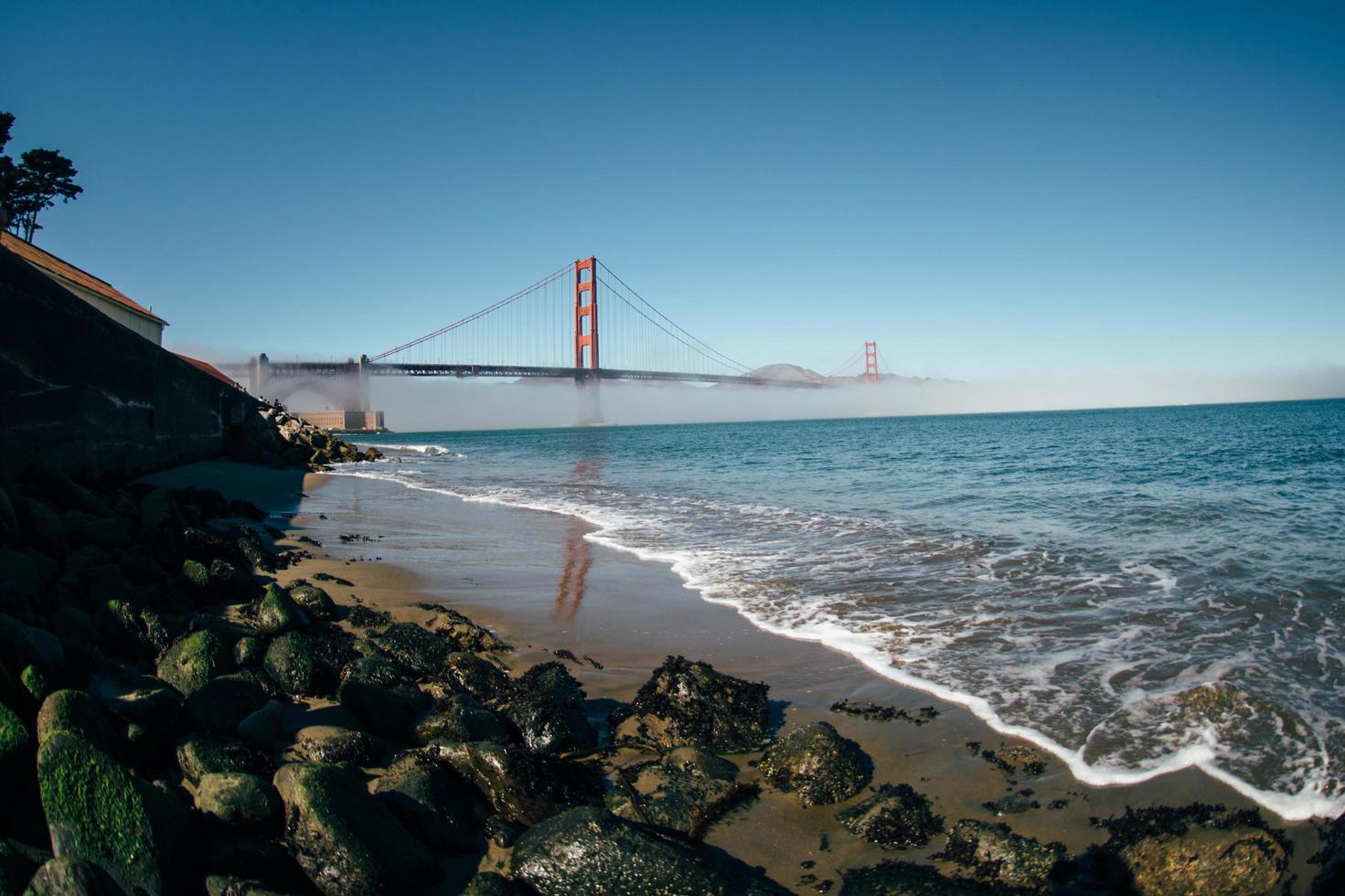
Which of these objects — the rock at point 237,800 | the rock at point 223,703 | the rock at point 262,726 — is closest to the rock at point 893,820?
the rock at point 237,800

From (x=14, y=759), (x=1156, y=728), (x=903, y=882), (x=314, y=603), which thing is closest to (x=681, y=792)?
(x=903, y=882)

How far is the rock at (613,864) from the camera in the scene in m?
1.96

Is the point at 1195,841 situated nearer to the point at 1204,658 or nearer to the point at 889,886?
the point at 889,886

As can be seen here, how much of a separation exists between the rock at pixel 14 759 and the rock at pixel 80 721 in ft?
0.14

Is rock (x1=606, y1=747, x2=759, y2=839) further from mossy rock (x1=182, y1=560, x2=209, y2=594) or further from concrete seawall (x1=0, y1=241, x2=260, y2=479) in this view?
concrete seawall (x1=0, y1=241, x2=260, y2=479)

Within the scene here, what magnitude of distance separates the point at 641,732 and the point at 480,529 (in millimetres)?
6290

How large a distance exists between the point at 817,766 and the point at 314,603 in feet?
10.6

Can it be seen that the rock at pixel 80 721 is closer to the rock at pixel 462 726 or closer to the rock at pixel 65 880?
the rock at pixel 65 880

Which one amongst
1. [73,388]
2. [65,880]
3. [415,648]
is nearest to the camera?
[65,880]

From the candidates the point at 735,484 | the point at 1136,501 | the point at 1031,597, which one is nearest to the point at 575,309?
the point at 735,484

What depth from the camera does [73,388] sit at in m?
7.25

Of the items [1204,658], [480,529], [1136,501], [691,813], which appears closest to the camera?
[691,813]

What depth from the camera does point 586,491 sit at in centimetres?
1412

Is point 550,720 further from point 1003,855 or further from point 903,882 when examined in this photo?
point 1003,855
